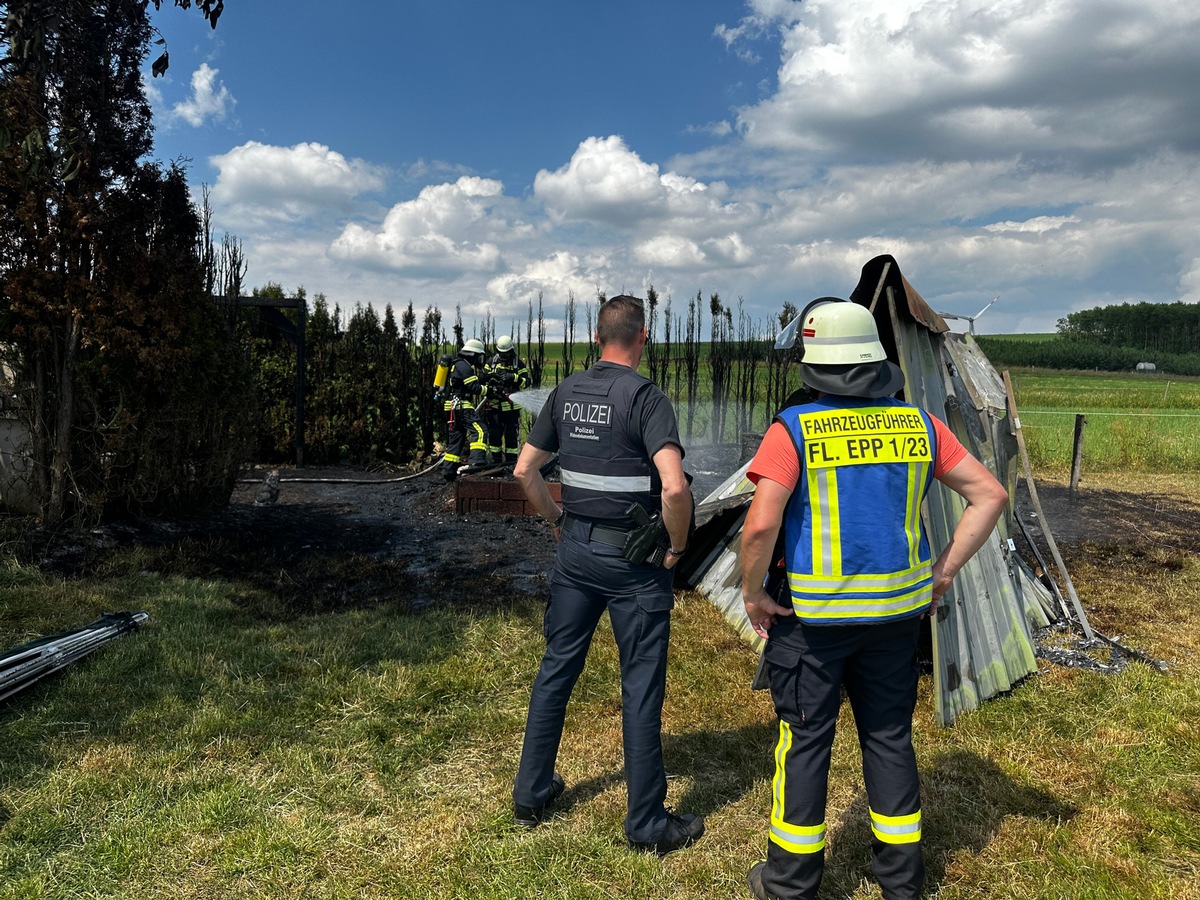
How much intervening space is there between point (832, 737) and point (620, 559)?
914 millimetres

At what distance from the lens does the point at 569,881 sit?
8.80ft

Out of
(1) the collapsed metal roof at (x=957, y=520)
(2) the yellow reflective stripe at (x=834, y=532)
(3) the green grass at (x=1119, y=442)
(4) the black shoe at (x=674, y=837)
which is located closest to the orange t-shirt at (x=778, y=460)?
(2) the yellow reflective stripe at (x=834, y=532)

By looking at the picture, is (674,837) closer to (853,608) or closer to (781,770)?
(781,770)

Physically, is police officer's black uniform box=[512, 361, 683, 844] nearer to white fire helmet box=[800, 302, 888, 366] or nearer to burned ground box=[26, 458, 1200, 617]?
white fire helmet box=[800, 302, 888, 366]

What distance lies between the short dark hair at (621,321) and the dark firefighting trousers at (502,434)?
7791 mm

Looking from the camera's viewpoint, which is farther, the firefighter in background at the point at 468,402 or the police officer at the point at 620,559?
the firefighter in background at the point at 468,402

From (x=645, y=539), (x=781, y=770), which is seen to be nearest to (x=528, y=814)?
(x=781, y=770)

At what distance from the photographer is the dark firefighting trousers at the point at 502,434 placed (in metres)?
10.7

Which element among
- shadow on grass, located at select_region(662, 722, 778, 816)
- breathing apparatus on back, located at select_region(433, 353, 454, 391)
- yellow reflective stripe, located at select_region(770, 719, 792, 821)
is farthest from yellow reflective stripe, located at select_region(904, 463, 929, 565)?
breathing apparatus on back, located at select_region(433, 353, 454, 391)

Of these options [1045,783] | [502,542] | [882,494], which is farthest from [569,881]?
[502,542]

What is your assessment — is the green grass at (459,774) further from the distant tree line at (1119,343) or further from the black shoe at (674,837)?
the distant tree line at (1119,343)

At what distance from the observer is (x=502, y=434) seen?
35.6 ft

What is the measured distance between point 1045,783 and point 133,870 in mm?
3749

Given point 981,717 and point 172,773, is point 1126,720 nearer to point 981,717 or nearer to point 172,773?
point 981,717
